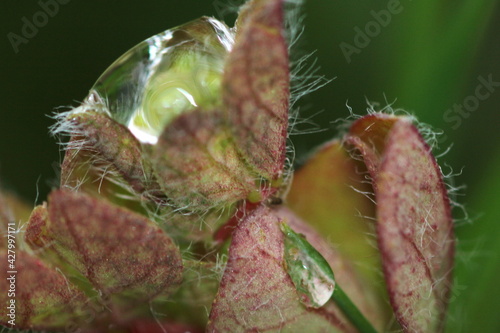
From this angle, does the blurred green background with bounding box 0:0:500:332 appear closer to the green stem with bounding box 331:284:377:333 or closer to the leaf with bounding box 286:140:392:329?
the leaf with bounding box 286:140:392:329

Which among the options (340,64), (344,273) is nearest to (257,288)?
(344,273)

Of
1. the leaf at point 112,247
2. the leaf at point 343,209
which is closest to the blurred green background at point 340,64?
the leaf at point 343,209

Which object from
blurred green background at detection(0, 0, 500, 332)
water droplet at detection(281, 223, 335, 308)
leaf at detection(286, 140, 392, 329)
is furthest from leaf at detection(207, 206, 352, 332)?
blurred green background at detection(0, 0, 500, 332)

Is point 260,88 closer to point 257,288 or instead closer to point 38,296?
point 257,288

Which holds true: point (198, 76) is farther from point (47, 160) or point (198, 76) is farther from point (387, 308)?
point (47, 160)

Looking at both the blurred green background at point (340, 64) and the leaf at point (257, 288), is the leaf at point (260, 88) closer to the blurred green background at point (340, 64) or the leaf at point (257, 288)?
the leaf at point (257, 288)
